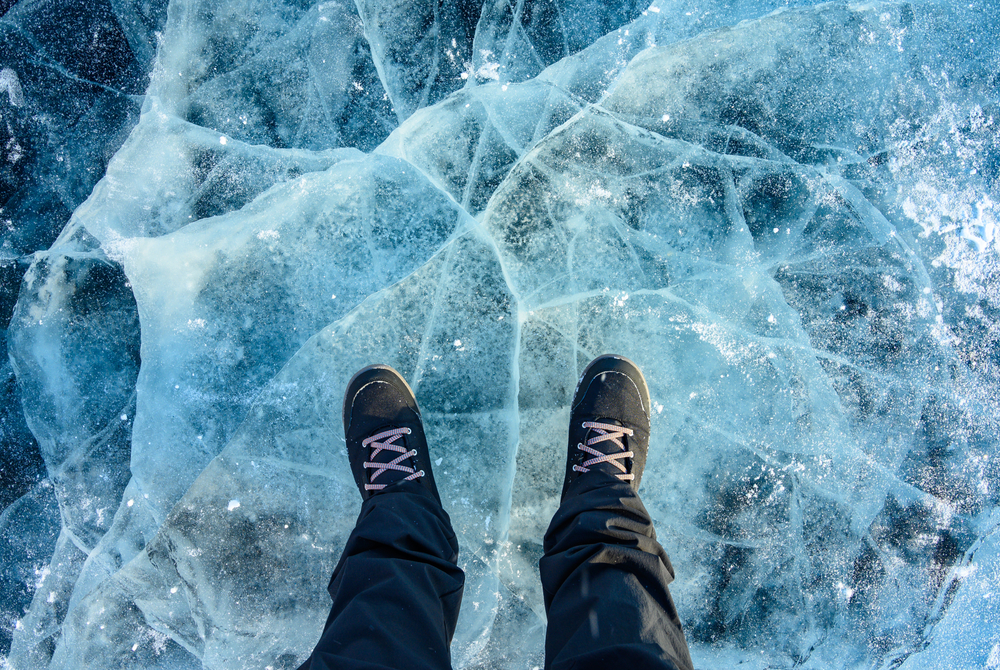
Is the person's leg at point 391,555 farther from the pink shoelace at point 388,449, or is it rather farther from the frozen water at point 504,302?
the frozen water at point 504,302

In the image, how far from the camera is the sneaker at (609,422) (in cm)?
164

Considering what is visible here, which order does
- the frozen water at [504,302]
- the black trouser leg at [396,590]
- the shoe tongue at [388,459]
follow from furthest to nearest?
the frozen water at [504,302] < the shoe tongue at [388,459] < the black trouser leg at [396,590]

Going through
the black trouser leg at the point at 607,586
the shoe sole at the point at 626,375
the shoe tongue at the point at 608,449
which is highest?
the shoe sole at the point at 626,375

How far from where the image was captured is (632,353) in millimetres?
1755

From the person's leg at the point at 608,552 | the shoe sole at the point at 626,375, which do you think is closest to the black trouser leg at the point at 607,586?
the person's leg at the point at 608,552

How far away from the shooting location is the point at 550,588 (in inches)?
55.3

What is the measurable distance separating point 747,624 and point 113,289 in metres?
2.42

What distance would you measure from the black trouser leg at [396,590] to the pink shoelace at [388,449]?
47mm

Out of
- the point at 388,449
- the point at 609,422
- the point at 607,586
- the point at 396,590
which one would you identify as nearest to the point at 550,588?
the point at 607,586

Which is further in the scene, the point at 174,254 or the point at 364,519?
the point at 174,254

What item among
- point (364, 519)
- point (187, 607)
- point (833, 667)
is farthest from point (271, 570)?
point (833, 667)

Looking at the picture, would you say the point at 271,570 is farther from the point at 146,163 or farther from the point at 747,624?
the point at 747,624

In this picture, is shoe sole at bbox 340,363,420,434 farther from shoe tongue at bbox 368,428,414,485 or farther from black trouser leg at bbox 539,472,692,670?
black trouser leg at bbox 539,472,692,670

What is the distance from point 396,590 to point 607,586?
1.70ft
